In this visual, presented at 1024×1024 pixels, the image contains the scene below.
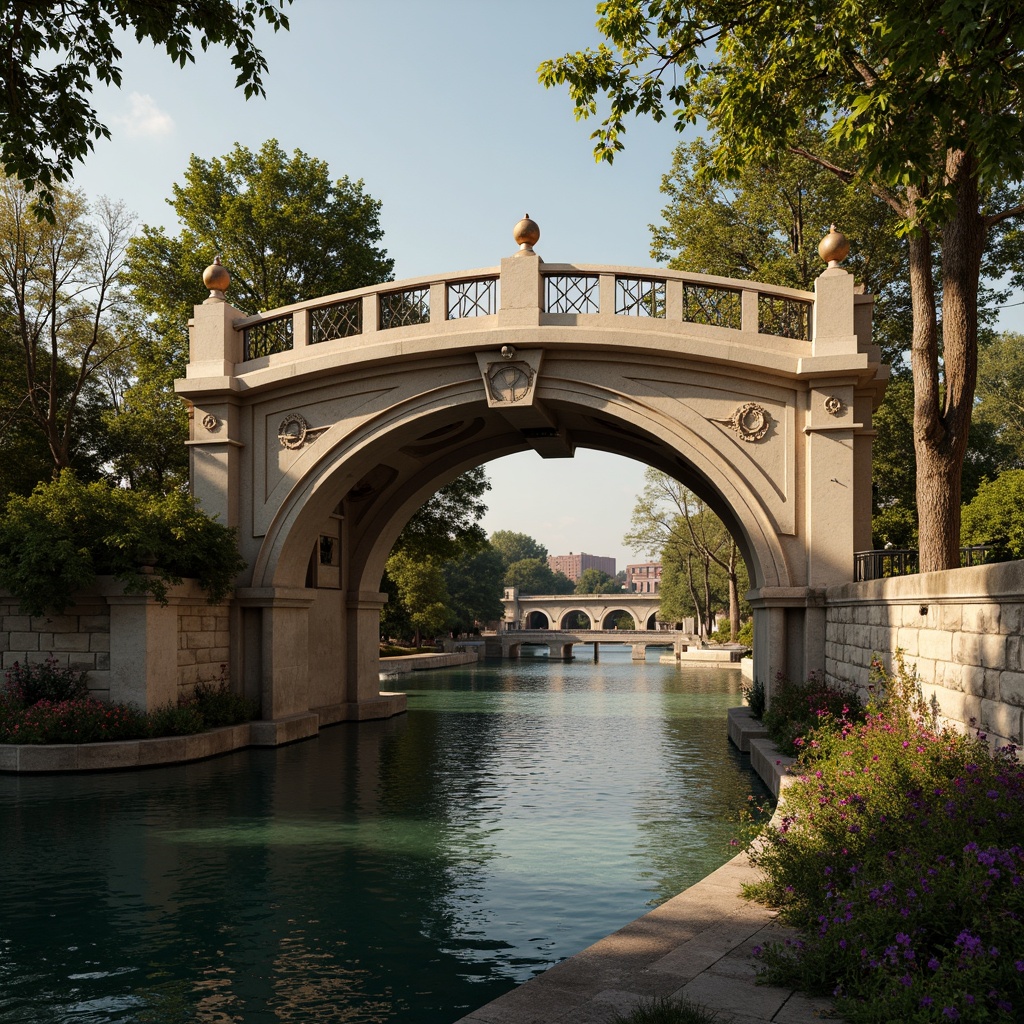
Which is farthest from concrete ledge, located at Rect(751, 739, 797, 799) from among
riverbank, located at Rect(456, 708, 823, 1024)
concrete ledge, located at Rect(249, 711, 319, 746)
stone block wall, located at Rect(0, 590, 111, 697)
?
Answer: stone block wall, located at Rect(0, 590, 111, 697)

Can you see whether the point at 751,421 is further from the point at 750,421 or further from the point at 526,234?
the point at 526,234

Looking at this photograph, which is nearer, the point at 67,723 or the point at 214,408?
the point at 67,723

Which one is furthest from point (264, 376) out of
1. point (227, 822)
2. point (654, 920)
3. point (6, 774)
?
point (654, 920)

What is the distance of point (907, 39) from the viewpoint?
7.27 meters

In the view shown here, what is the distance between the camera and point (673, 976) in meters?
4.58

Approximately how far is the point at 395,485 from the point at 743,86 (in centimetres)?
1185

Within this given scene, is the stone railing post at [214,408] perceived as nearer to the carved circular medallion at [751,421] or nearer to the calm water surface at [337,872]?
the calm water surface at [337,872]

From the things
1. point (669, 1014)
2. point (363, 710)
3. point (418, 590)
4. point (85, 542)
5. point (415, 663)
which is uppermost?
point (85, 542)

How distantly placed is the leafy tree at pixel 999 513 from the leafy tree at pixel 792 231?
4736 mm

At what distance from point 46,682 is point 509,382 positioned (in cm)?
816

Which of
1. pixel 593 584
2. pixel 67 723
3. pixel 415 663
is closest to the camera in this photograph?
pixel 67 723

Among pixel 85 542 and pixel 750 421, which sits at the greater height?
pixel 750 421

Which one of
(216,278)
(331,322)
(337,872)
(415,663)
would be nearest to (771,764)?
(337,872)

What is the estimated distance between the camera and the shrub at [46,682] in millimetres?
13641
